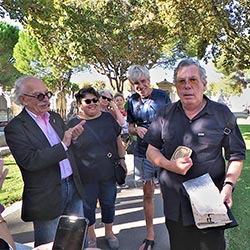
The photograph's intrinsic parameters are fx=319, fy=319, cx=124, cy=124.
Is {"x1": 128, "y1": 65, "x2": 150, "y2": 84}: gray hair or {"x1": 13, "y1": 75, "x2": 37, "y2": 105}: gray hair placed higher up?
{"x1": 128, "y1": 65, "x2": 150, "y2": 84}: gray hair

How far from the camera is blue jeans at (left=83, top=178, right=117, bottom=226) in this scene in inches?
131

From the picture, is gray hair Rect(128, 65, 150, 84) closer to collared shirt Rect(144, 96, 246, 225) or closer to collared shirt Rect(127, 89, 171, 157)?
collared shirt Rect(127, 89, 171, 157)

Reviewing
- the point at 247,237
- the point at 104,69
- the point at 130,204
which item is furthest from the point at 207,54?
the point at 104,69

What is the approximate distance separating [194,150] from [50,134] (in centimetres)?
110

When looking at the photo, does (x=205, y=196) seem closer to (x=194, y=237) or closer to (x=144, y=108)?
(x=194, y=237)

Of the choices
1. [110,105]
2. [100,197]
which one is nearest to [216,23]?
[110,105]

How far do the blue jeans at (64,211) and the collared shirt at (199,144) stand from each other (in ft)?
2.67

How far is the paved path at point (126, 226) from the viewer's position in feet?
12.1

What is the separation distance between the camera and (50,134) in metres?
2.47

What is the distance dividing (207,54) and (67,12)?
437 cm

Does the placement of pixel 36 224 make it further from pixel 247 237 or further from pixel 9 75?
pixel 9 75

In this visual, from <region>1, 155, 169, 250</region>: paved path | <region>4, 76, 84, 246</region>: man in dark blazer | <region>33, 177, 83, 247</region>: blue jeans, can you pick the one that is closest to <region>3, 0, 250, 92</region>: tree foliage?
<region>4, 76, 84, 246</region>: man in dark blazer

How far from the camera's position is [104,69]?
23.0 m

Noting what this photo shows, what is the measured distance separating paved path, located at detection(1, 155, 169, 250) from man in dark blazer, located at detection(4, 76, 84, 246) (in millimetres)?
1396
